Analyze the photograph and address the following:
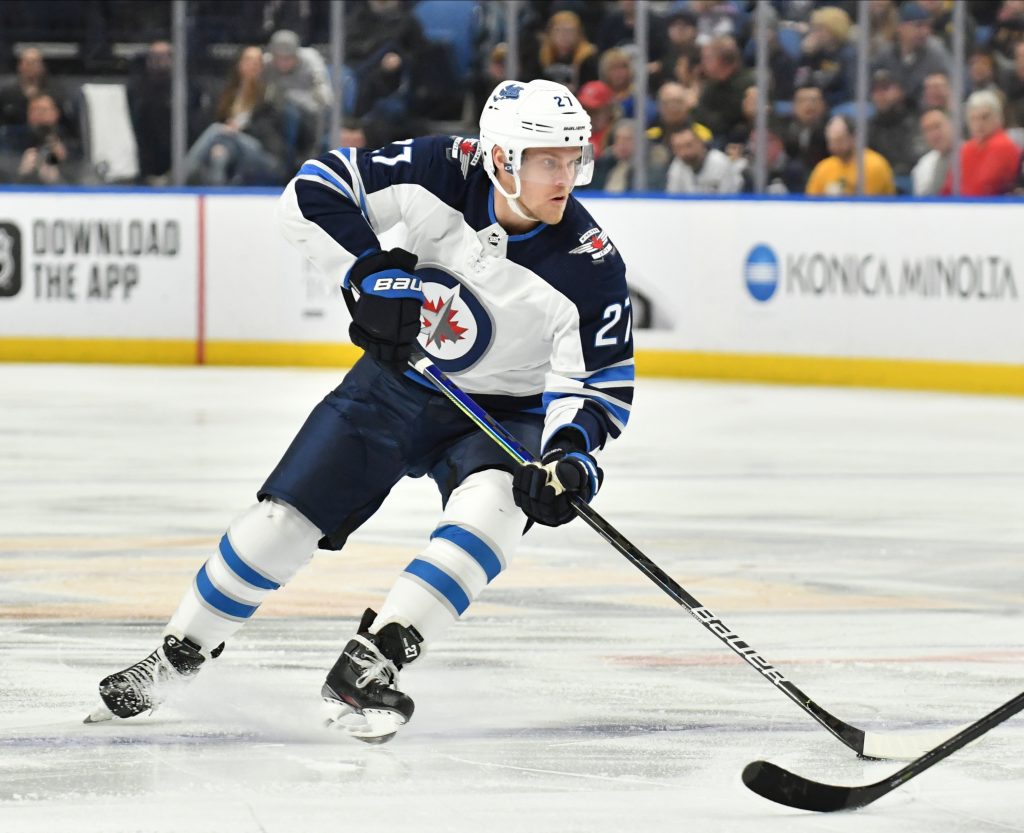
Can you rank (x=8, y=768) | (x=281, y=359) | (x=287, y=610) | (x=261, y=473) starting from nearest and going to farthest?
(x=8, y=768) < (x=287, y=610) < (x=261, y=473) < (x=281, y=359)

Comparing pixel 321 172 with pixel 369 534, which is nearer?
pixel 321 172

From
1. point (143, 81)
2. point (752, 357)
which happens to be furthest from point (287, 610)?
point (143, 81)

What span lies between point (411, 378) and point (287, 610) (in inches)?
46.0

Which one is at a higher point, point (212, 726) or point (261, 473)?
point (212, 726)

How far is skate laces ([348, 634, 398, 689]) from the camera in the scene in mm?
3420

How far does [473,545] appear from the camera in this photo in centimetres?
347

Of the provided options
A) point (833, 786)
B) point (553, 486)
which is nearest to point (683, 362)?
point (553, 486)

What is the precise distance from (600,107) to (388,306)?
8.06 meters

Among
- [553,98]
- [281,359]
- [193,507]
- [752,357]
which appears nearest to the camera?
[553,98]

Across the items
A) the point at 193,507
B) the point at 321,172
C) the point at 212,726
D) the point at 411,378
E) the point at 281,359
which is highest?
the point at 321,172

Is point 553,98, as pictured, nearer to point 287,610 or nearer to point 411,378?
point 411,378

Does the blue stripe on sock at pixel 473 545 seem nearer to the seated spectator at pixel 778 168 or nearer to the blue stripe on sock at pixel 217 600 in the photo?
the blue stripe on sock at pixel 217 600

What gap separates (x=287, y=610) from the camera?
4.67 meters

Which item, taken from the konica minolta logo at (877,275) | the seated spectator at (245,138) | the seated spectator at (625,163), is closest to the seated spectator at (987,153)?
the konica minolta logo at (877,275)
